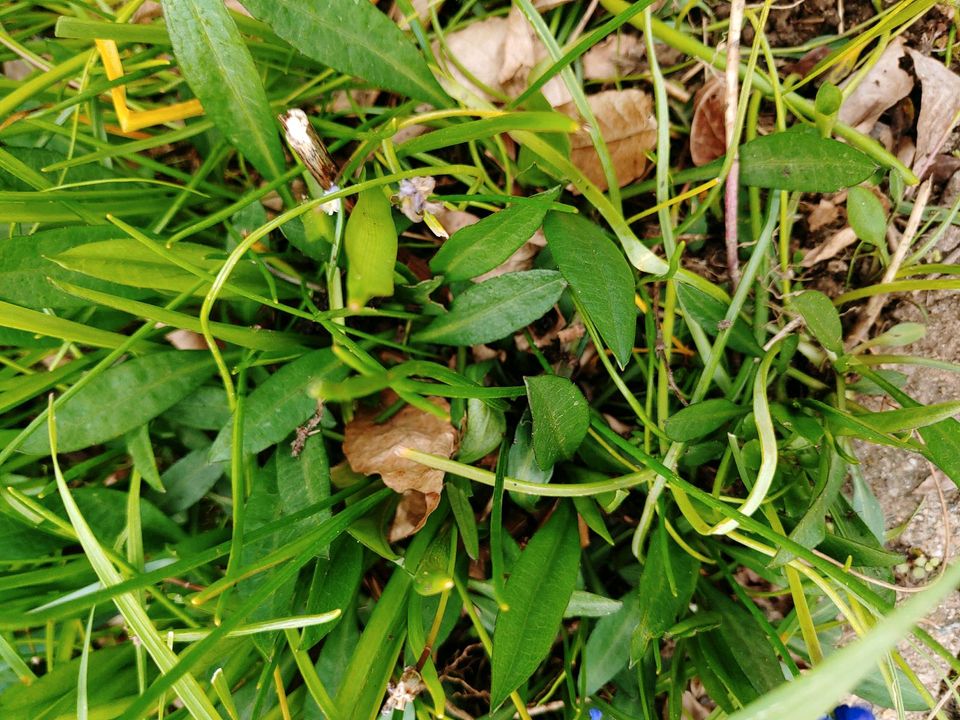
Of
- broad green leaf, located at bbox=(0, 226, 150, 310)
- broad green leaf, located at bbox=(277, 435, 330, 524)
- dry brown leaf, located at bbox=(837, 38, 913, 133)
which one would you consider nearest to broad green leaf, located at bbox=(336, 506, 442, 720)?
broad green leaf, located at bbox=(277, 435, 330, 524)

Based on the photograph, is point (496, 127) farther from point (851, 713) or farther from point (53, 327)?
point (851, 713)

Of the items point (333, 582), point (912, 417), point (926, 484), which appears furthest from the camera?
point (926, 484)

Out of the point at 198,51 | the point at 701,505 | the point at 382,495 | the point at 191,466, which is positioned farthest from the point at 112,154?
the point at 701,505

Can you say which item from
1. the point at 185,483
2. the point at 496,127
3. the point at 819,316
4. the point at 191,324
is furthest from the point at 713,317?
the point at 185,483

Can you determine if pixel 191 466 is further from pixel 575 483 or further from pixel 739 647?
pixel 739 647

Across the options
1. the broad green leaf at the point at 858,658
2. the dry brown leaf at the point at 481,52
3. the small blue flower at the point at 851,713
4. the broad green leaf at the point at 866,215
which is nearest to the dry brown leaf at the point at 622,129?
the dry brown leaf at the point at 481,52

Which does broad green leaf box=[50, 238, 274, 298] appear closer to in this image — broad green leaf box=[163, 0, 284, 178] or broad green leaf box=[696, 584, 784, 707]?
broad green leaf box=[163, 0, 284, 178]
